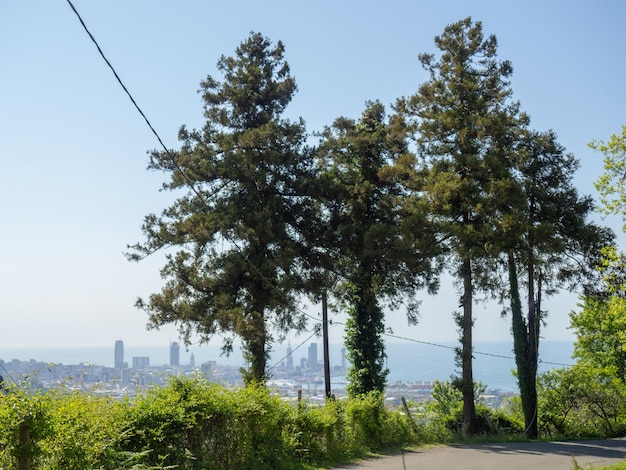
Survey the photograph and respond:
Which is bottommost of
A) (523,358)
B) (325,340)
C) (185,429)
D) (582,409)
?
(582,409)

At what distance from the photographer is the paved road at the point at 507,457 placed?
15.8 meters

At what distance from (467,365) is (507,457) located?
8.10 meters

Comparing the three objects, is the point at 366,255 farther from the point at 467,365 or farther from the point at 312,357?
the point at 312,357

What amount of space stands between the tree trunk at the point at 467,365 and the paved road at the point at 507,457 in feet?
9.63

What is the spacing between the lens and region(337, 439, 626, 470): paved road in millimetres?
15788

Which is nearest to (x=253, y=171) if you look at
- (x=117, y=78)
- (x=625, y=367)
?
(x=117, y=78)

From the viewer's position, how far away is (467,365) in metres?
26.1

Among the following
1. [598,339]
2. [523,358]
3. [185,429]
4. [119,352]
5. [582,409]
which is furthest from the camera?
[119,352]

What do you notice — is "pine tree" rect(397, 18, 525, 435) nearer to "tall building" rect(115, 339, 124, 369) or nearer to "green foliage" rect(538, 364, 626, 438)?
"green foliage" rect(538, 364, 626, 438)

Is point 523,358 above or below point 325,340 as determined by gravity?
below

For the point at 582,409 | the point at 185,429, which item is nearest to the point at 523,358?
the point at 582,409

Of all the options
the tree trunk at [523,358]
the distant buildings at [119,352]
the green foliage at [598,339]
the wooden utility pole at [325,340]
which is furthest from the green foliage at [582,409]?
the distant buildings at [119,352]

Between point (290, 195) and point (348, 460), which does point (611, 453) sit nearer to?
point (348, 460)

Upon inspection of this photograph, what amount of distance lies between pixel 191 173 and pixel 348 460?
14.6m
